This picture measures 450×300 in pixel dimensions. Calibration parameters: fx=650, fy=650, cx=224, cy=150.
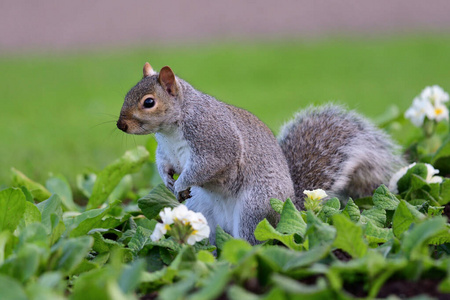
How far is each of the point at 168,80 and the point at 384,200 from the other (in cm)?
90

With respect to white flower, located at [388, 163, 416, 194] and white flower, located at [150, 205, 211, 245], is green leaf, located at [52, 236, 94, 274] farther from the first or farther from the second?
white flower, located at [388, 163, 416, 194]

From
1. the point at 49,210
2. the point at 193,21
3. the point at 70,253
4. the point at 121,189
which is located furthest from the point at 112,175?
the point at 193,21

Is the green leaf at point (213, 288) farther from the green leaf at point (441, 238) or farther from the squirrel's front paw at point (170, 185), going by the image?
the squirrel's front paw at point (170, 185)

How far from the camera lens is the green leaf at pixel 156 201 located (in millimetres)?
2439

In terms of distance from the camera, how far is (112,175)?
2.93 metres

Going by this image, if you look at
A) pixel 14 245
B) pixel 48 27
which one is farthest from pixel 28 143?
pixel 48 27

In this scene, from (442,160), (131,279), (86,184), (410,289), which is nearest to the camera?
(131,279)

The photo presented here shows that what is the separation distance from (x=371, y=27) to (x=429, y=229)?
907 centimetres

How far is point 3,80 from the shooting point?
7.49 meters

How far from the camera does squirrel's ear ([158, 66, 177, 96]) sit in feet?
7.87

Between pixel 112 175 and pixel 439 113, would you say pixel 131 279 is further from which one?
pixel 439 113

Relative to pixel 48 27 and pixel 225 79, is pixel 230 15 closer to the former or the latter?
pixel 48 27

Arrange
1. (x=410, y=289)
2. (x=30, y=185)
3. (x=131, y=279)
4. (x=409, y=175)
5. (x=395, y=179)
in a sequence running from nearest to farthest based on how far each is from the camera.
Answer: (x=131, y=279) → (x=410, y=289) → (x=409, y=175) → (x=395, y=179) → (x=30, y=185)

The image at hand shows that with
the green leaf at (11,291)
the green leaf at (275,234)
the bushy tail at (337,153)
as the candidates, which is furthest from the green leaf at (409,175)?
the green leaf at (11,291)
